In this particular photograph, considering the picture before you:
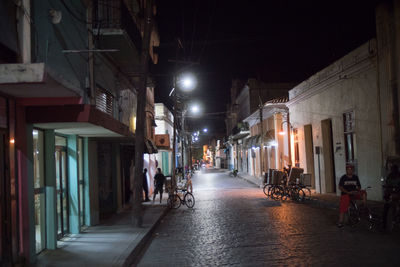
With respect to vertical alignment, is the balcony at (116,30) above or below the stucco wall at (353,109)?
above

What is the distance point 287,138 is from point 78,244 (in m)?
20.1

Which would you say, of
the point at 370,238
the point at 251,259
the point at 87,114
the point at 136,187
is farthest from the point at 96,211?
the point at 370,238

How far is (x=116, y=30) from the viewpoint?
11484mm

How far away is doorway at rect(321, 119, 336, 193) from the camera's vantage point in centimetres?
2009

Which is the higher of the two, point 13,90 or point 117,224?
point 13,90

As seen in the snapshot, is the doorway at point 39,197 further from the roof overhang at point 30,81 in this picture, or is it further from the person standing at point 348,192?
the person standing at point 348,192

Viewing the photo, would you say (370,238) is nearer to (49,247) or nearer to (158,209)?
(49,247)

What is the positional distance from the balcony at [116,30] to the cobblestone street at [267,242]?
217 inches

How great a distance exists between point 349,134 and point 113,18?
11315mm

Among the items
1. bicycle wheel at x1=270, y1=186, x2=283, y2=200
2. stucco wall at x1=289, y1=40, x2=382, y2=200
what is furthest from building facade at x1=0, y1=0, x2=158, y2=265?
stucco wall at x1=289, y1=40, x2=382, y2=200

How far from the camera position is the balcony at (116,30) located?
11484 mm

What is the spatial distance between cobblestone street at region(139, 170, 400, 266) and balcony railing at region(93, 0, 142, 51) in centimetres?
618

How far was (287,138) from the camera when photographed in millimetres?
27328

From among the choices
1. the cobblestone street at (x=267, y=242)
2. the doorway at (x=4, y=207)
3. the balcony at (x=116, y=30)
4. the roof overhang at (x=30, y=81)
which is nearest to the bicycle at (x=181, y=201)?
the cobblestone street at (x=267, y=242)
